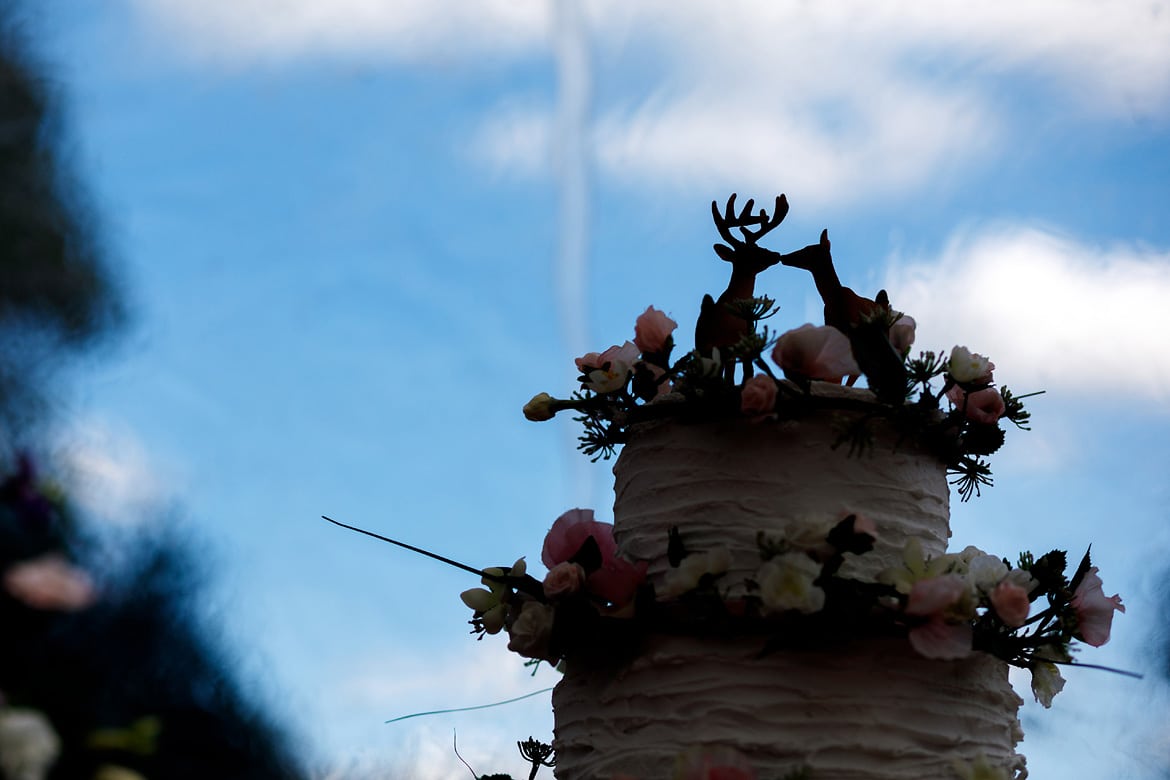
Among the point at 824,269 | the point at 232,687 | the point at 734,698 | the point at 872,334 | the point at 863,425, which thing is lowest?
the point at 232,687

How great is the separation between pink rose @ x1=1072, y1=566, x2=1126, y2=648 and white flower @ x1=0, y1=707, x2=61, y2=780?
1448 millimetres

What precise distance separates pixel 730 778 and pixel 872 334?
649mm

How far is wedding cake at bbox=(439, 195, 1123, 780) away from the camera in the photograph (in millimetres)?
1549

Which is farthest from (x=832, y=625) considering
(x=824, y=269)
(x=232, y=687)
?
(x=232, y=687)

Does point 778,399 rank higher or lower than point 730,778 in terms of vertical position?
higher

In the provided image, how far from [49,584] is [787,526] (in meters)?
0.94

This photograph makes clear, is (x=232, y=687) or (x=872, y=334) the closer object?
(x=232, y=687)

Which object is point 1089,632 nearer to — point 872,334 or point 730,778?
point 872,334

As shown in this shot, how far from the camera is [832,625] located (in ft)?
5.11

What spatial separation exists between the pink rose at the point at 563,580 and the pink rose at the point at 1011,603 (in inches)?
22.8

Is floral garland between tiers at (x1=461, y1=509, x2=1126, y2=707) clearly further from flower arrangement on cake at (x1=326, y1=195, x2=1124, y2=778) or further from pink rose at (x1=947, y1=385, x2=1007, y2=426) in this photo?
pink rose at (x1=947, y1=385, x2=1007, y2=426)

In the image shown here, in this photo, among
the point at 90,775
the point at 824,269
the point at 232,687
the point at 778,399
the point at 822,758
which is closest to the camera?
the point at 90,775

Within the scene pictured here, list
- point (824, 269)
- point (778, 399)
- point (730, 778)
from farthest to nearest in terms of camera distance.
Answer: point (824, 269) < point (778, 399) < point (730, 778)

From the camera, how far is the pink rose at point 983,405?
1.80 metres
